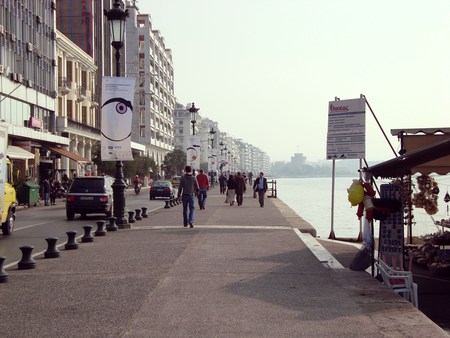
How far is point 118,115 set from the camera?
59.6ft

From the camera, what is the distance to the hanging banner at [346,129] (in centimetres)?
1600

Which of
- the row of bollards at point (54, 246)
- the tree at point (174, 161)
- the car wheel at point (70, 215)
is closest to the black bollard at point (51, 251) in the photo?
the row of bollards at point (54, 246)

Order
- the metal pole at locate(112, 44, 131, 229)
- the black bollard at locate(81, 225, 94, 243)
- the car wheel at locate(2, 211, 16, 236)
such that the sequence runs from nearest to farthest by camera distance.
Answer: the black bollard at locate(81, 225, 94, 243) < the car wheel at locate(2, 211, 16, 236) < the metal pole at locate(112, 44, 131, 229)

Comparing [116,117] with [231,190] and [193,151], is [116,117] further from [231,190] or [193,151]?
[193,151]

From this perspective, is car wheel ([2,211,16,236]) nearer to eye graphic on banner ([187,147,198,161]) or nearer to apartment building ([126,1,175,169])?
eye graphic on banner ([187,147,198,161])

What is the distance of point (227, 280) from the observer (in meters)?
8.57

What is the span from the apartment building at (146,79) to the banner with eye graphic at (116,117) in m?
74.0

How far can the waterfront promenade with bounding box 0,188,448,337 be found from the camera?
5.96 meters

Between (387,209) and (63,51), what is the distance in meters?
53.2

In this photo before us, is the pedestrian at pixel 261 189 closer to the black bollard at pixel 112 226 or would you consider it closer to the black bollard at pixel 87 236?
the black bollard at pixel 112 226

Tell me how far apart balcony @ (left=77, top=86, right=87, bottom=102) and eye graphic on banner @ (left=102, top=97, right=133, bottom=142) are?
1788 inches

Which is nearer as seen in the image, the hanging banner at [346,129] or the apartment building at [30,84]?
the hanging banner at [346,129]

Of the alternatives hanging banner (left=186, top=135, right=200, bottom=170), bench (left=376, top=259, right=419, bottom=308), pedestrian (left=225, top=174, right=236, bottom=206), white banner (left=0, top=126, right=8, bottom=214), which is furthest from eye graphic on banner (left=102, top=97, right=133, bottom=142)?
hanging banner (left=186, top=135, right=200, bottom=170)

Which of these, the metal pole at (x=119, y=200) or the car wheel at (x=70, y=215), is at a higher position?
the metal pole at (x=119, y=200)
